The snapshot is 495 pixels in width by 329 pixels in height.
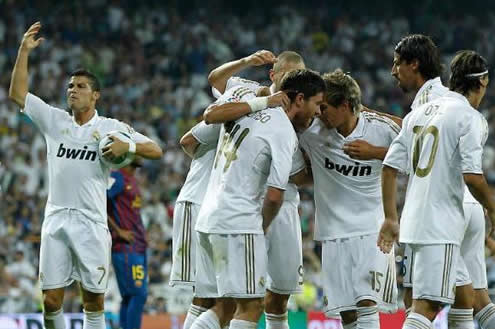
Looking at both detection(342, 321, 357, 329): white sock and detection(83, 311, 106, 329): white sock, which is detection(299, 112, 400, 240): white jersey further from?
detection(83, 311, 106, 329): white sock

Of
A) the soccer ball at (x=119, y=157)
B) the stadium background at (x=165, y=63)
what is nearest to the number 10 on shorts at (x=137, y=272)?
the stadium background at (x=165, y=63)

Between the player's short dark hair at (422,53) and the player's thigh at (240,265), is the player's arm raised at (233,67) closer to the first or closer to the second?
the player's short dark hair at (422,53)

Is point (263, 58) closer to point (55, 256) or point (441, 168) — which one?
point (441, 168)

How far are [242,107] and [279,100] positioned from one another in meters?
0.27

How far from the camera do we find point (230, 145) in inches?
309

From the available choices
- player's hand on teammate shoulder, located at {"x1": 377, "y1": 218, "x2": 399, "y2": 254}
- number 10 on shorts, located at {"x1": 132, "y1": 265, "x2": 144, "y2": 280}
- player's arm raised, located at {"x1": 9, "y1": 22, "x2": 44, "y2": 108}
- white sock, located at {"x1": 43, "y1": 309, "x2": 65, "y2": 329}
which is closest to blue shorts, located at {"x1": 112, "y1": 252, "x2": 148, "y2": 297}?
number 10 on shorts, located at {"x1": 132, "y1": 265, "x2": 144, "y2": 280}

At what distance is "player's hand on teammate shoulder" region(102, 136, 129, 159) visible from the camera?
911cm

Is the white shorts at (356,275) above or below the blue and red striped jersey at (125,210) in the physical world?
below

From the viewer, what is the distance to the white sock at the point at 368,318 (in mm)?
8289

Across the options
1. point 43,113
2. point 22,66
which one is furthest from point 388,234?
point 22,66

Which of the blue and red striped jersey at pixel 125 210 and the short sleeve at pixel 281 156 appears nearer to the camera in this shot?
the short sleeve at pixel 281 156

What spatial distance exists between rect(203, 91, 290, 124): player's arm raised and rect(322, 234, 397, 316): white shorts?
4.33 feet

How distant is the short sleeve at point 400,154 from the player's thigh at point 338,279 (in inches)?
41.2

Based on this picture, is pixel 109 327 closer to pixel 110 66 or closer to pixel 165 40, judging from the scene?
pixel 110 66
